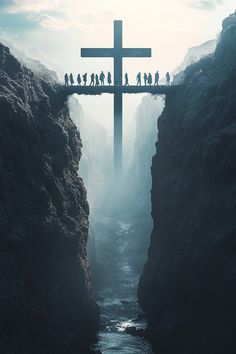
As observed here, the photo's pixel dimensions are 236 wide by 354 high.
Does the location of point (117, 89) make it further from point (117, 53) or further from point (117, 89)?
point (117, 53)

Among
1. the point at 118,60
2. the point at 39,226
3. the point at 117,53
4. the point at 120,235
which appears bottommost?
the point at 39,226

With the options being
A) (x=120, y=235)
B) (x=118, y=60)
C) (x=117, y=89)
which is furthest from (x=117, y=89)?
(x=120, y=235)

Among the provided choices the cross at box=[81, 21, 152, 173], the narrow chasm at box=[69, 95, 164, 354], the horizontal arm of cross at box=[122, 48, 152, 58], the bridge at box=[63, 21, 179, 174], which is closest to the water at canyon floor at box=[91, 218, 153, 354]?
the narrow chasm at box=[69, 95, 164, 354]

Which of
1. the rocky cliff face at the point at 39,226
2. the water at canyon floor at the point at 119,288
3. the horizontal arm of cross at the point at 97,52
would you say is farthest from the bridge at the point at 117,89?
the water at canyon floor at the point at 119,288

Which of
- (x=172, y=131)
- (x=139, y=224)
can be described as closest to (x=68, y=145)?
(x=172, y=131)

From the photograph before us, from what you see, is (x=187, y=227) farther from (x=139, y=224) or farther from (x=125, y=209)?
(x=125, y=209)
